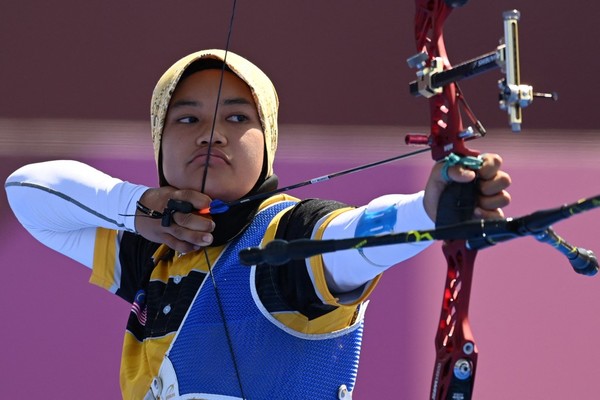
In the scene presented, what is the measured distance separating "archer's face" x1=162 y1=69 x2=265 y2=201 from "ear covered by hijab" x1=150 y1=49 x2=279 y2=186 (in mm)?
15

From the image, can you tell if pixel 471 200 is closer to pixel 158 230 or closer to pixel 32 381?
pixel 158 230

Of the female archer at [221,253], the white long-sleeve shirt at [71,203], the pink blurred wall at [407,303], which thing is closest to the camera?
the female archer at [221,253]

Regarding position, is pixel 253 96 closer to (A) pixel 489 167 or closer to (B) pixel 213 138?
(B) pixel 213 138

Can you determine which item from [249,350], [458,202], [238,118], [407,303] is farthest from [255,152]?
[407,303]

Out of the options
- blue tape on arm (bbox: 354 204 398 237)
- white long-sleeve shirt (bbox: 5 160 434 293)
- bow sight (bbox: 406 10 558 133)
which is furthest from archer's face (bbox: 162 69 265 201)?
bow sight (bbox: 406 10 558 133)

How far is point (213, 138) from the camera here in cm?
211

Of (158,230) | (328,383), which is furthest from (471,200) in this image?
(158,230)

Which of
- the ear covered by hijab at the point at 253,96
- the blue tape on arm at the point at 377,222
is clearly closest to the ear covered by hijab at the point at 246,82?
the ear covered by hijab at the point at 253,96

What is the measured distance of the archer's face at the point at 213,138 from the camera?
211 centimetres

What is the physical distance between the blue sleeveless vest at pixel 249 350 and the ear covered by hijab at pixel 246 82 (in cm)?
23

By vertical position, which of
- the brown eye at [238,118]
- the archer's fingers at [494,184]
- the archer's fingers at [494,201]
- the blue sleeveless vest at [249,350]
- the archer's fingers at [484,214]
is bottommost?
the blue sleeveless vest at [249,350]

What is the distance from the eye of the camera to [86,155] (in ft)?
10.3

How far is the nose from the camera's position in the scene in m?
2.10

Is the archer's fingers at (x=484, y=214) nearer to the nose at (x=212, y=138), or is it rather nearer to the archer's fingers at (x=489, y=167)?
the archer's fingers at (x=489, y=167)
